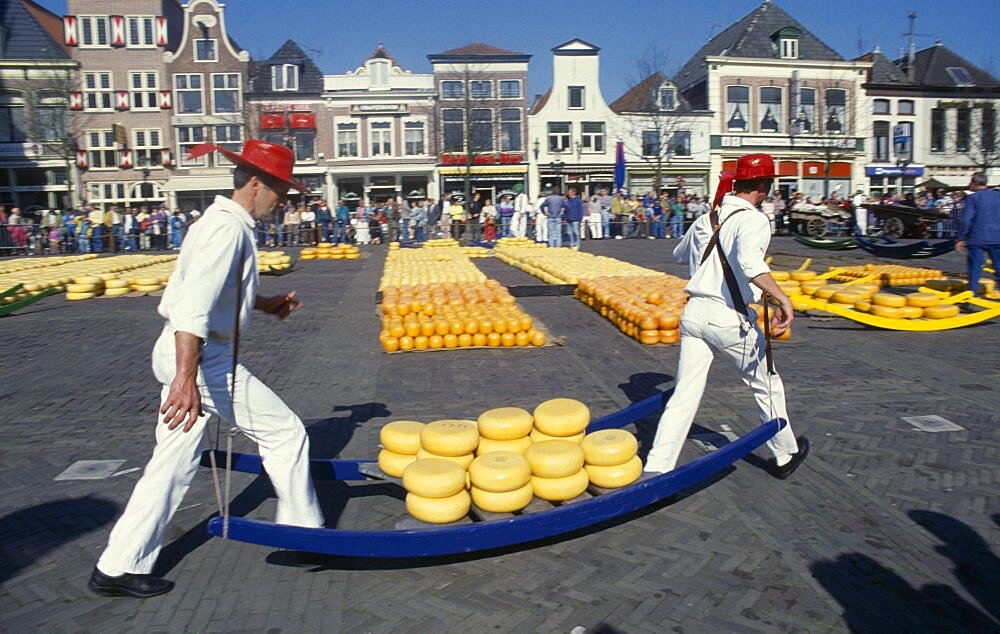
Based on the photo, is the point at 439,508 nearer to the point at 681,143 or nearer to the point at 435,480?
the point at 435,480

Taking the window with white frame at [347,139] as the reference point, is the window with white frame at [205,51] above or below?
above

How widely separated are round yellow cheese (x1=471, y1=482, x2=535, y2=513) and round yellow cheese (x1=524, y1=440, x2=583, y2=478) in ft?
0.54

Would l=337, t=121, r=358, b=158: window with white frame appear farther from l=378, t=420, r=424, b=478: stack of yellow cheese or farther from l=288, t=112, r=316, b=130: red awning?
l=378, t=420, r=424, b=478: stack of yellow cheese

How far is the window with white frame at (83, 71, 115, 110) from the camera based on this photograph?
47.8 m

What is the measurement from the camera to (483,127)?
4884 cm

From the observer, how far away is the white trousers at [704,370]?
4609mm

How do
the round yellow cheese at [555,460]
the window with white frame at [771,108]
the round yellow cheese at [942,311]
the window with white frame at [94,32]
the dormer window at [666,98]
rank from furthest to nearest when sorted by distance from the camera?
the window with white frame at [771,108] → the dormer window at [666,98] → the window with white frame at [94,32] → the round yellow cheese at [942,311] → the round yellow cheese at [555,460]

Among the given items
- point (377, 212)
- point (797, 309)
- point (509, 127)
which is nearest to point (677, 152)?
point (509, 127)

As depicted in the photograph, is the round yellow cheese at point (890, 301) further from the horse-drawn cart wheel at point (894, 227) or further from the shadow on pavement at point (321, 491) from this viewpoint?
the horse-drawn cart wheel at point (894, 227)

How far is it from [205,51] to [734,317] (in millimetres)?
50768

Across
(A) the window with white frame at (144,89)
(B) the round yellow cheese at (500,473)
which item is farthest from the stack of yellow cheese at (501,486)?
(A) the window with white frame at (144,89)

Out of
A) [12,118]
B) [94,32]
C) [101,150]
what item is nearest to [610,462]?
[101,150]

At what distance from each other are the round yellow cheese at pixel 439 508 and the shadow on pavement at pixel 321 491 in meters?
0.84

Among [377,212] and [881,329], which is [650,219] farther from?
[881,329]
